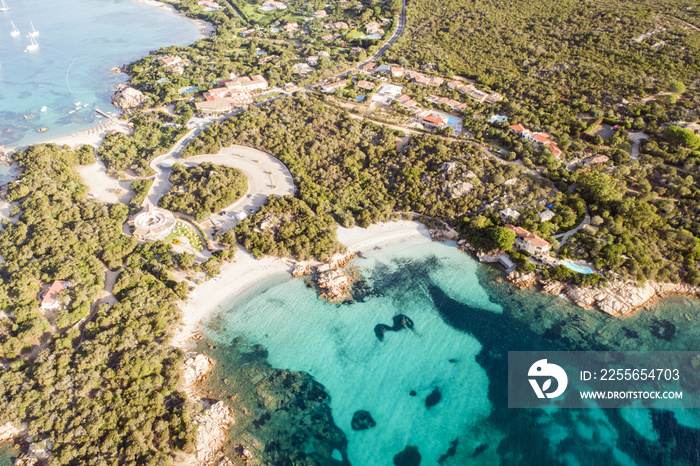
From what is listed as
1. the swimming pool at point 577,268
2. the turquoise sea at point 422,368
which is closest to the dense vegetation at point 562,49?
the swimming pool at point 577,268

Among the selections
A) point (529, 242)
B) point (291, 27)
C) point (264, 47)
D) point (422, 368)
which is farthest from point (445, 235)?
point (291, 27)

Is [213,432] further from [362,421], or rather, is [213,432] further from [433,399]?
[433,399]

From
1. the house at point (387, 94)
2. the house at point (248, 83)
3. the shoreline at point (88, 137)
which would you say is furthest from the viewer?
the house at point (248, 83)

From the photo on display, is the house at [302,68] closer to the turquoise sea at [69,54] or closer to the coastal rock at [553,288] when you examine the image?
the turquoise sea at [69,54]

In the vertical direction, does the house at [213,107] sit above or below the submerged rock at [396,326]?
above

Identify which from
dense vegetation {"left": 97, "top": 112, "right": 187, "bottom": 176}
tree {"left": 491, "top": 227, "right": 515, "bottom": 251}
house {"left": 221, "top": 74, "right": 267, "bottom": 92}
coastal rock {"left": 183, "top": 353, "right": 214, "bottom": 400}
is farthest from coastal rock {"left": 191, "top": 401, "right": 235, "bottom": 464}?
house {"left": 221, "top": 74, "right": 267, "bottom": 92}

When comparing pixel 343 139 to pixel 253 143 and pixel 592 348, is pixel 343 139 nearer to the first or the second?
pixel 253 143
